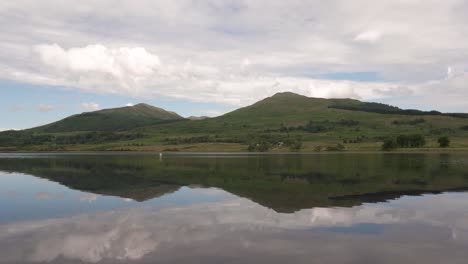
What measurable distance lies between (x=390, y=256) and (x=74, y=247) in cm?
1469

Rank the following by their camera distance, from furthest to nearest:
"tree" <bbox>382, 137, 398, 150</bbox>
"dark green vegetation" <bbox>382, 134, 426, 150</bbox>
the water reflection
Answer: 1. "dark green vegetation" <bbox>382, 134, 426, 150</bbox>
2. "tree" <bbox>382, 137, 398, 150</bbox>
3. the water reflection

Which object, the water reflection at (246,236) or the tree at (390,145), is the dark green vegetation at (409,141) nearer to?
the tree at (390,145)

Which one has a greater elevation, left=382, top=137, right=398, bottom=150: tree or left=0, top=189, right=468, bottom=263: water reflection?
left=382, top=137, right=398, bottom=150: tree

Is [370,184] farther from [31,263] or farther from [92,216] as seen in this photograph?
[31,263]

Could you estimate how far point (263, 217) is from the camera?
28.4 m

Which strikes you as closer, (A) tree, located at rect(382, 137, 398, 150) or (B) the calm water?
(B) the calm water

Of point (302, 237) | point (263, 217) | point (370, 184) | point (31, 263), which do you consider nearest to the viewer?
point (31, 263)

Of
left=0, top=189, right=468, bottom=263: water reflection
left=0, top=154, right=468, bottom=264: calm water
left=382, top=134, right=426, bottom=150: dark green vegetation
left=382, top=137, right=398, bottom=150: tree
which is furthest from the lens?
left=382, top=134, right=426, bottom=150: dark green vegetation

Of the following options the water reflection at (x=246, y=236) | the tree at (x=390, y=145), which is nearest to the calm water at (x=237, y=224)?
the water reflection at (x=246, y=236)

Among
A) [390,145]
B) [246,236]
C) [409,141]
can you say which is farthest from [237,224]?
[409,141]

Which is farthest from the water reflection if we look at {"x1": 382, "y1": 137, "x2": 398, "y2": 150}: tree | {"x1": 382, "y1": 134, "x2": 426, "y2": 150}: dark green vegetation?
{"x1": 382, "y1": 134, "x2": 426, "y2": 150}: dark green vegetation

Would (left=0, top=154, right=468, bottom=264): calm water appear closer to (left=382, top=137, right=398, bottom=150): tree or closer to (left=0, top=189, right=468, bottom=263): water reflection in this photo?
(left=0, top=189, right=468, bottom=263): water reflection

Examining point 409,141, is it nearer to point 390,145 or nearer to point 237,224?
point 390,145

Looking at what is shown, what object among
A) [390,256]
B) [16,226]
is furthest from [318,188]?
[16,226]
